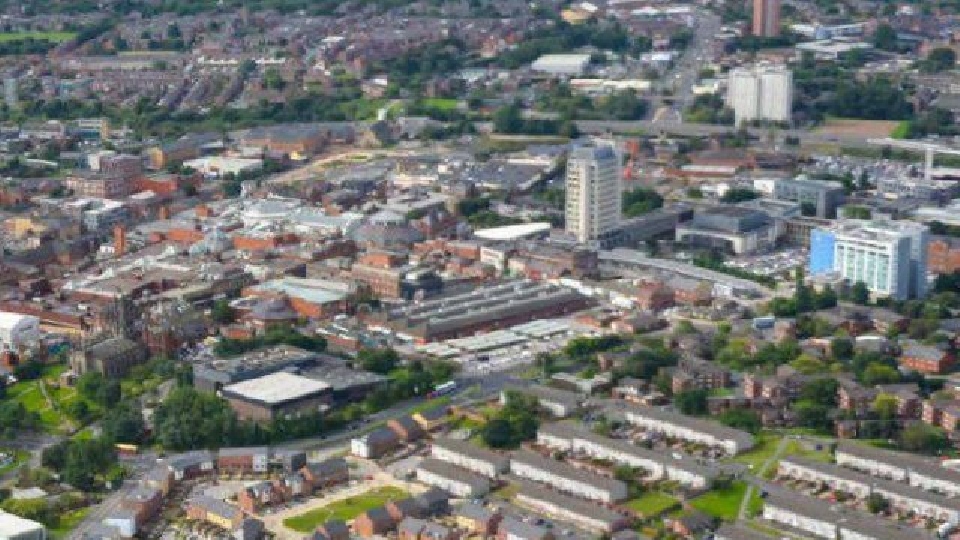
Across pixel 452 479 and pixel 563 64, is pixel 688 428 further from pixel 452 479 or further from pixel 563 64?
pixel 563 64

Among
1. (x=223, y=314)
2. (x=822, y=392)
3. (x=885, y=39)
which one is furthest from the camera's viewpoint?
(x=885, y=39)

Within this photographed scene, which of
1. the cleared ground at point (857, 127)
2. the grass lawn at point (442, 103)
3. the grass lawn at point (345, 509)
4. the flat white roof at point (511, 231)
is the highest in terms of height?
the grass lawn at point (442, 103)

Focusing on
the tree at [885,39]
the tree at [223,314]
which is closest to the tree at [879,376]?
the tree at [223,314]

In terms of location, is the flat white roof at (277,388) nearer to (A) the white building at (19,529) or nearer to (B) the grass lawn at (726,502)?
(A) the white building at (19,529)

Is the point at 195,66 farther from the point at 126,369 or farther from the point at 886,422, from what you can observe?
the point at 886,422

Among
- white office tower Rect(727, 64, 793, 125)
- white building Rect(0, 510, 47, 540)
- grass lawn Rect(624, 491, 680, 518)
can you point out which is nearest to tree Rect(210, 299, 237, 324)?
white building Rect(0, 510, 47, 540)

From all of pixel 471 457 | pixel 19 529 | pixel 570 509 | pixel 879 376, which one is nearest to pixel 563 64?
pixel 879 376
